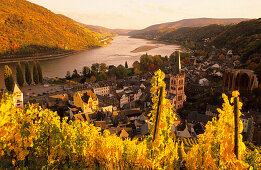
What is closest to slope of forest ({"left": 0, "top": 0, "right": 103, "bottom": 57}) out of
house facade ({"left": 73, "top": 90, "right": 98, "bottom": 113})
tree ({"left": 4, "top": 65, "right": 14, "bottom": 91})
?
tree ({"left": 4, "top": 65, "right": 14, "bottom": 91})

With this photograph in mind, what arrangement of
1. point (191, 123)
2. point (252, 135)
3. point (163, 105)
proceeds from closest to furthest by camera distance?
point (163, 105), point (252, 135), point (191, 123)

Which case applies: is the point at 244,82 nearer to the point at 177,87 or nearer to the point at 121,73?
the point at 177,87

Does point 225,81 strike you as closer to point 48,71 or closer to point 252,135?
point 252,135

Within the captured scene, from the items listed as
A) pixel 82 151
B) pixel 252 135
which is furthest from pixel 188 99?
pixel 82 151

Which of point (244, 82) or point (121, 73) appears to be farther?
point (121, 73)

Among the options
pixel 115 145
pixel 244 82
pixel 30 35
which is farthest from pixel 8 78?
pixel 30 35

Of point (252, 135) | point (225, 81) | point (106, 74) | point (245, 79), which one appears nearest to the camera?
point (252, 135)
